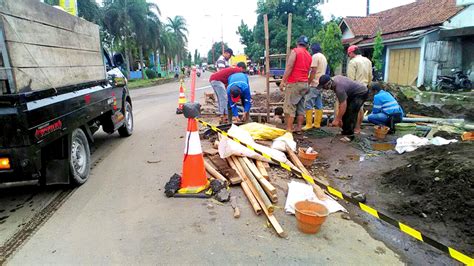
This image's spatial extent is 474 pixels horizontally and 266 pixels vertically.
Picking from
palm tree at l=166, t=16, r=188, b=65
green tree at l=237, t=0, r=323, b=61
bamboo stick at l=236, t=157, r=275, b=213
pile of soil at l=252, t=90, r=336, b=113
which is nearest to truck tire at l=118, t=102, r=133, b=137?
bamboo stick at l=236, t=157, r=275, b=213

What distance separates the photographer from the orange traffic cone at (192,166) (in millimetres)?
4102

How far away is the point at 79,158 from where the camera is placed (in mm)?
4617

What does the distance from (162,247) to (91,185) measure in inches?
82.6

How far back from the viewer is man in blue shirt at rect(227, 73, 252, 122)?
727cm

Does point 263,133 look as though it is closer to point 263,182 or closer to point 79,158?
point 263,182

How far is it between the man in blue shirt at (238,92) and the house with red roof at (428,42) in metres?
14.8

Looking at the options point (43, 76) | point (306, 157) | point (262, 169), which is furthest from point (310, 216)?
point (43, 76)

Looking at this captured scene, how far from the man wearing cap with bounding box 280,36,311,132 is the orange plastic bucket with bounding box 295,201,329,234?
12.8 ft

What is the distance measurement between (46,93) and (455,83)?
18.5 m

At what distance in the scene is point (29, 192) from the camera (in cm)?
436

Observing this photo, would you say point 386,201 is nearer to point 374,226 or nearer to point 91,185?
point 374,226

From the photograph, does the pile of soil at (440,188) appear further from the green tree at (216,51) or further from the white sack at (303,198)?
the green tree at (216,51)

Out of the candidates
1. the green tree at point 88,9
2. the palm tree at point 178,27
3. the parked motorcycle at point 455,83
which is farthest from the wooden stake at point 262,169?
the palm tree at point 178,27

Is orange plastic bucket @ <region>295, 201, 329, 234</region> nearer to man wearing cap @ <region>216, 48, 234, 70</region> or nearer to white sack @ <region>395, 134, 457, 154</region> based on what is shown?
white sack @ <region>395, 134, 457, 154</region>
